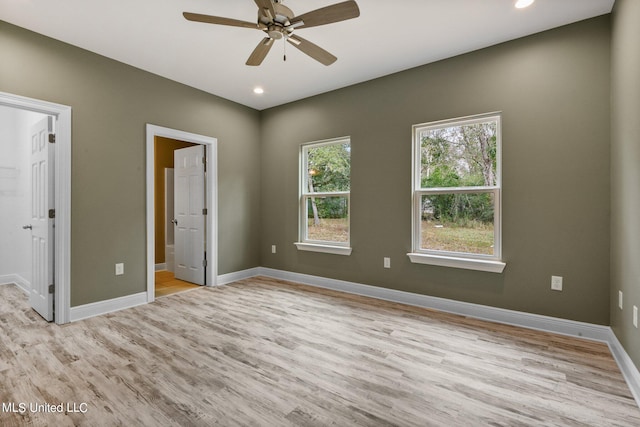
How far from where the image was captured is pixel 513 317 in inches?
116

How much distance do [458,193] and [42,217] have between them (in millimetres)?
4402

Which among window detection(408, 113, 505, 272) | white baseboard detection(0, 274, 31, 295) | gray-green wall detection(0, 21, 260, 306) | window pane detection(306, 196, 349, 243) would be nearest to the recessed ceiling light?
window detection(408, 113, 505, 272)

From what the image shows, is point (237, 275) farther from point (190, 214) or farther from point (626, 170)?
point (626, 170)

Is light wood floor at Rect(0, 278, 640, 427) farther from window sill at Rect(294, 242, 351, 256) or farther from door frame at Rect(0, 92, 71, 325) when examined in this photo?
window sill at Rect(294, 242, 351, 256)

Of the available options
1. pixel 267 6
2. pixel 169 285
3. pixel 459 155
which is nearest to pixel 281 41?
pixel 267 6

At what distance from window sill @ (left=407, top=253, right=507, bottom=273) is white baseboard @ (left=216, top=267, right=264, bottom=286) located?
2639 mm

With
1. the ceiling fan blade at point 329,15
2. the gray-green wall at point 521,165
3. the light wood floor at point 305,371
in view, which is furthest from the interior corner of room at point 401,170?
the ceiling fan blade at point 329,15

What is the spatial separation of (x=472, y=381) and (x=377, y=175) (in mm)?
2449

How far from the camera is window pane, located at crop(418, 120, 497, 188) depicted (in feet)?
10.3

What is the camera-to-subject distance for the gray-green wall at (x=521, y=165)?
261 cm

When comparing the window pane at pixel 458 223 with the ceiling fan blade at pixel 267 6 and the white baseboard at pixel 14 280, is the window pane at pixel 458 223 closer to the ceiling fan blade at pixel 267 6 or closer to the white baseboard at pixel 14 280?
the ceiling fan blade at pixel 267 6

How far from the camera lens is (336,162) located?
4.31m

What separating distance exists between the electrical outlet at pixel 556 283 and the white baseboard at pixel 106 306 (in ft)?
14.3

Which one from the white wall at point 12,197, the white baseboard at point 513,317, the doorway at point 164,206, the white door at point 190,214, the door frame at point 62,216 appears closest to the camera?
the white baseboard at point 513,317
